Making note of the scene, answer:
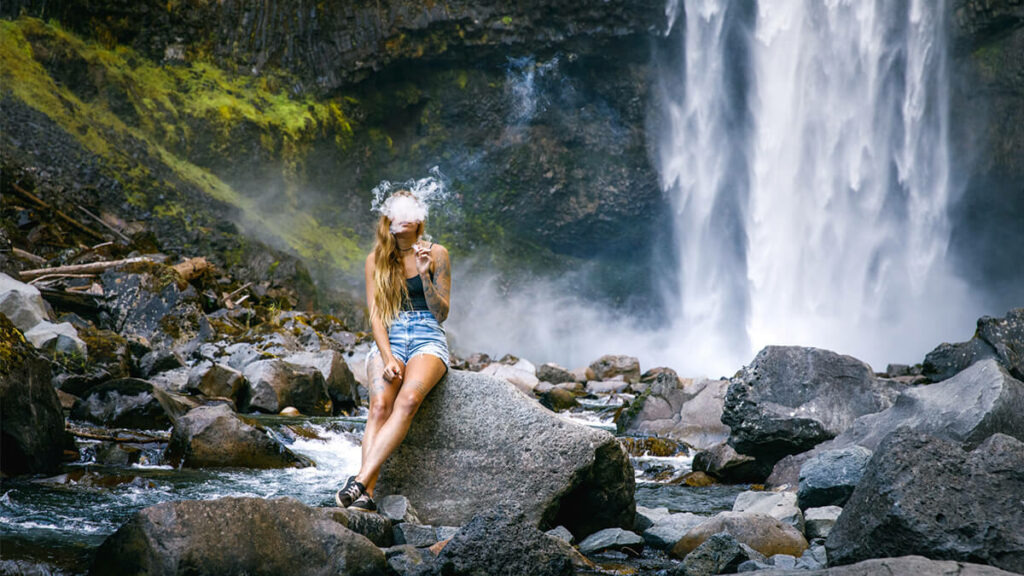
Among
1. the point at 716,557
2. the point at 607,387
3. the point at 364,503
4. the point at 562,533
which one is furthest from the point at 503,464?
the point at 607,387

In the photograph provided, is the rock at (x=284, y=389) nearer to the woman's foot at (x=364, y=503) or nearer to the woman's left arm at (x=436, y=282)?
the woman's left arm at (x=436, y=282)

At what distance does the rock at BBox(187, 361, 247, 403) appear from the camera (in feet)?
28.2

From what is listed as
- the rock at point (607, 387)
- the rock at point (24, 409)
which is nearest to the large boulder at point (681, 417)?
the rock at point (607, 387)

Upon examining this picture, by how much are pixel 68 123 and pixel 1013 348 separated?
23.4 meters

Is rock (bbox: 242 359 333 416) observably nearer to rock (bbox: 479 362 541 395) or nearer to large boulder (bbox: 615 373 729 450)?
large boulder (bbox: 615 373 729 450)

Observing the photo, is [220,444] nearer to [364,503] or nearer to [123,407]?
[123,407]

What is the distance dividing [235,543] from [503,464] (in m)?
1.87

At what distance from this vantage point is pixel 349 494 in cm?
397

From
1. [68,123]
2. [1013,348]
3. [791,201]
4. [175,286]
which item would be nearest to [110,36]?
[68,123]

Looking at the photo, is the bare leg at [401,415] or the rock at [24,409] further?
the rock at [24,409]

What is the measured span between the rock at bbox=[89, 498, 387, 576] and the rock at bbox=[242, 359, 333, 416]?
240 inches

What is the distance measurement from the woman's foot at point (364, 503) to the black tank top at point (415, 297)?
3.95ft

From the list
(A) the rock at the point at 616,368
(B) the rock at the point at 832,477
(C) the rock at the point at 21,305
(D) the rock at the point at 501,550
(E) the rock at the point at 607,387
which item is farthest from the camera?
(A) the rock at the point at 616,368

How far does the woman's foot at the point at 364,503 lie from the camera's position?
3.96 metres
